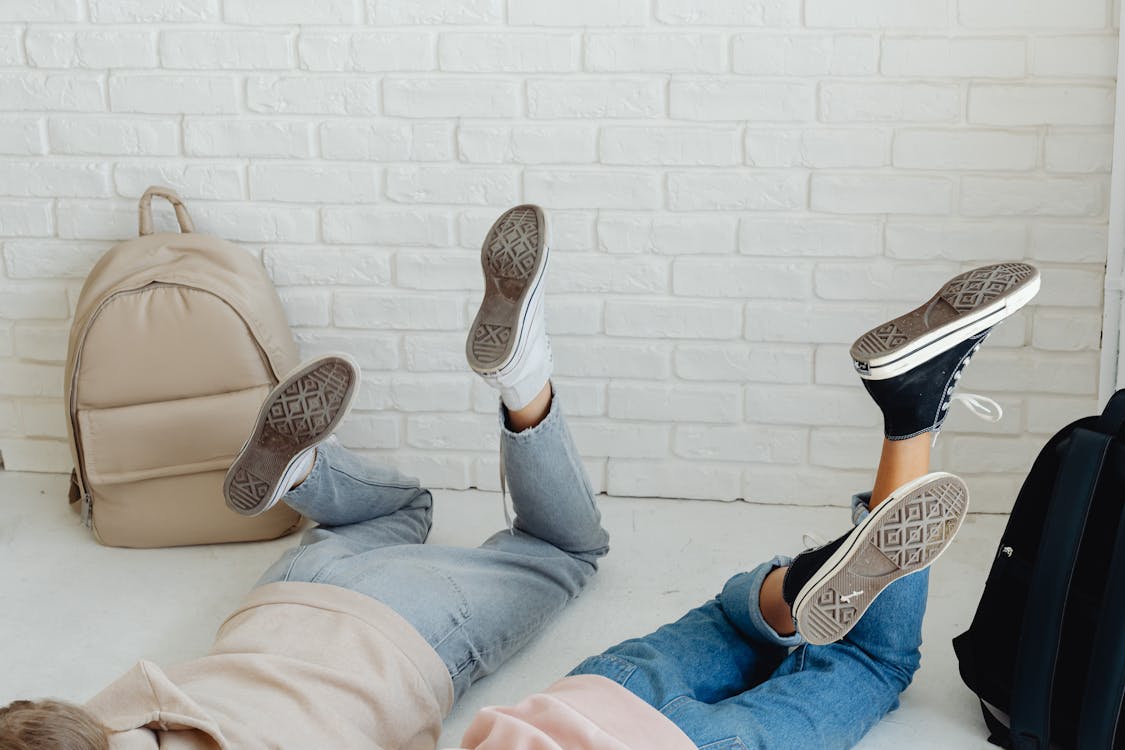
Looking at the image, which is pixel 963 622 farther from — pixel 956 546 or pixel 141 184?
pixel 141 184

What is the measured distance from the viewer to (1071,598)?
139 cm

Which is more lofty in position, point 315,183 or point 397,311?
point 315,183

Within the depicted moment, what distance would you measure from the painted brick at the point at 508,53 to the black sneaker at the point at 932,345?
908 millimetres

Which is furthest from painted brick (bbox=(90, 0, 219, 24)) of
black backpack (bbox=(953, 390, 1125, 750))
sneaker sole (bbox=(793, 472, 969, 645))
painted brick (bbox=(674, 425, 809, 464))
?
black backpack (bbox=(953, 390, 1125, 750))

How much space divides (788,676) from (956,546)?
80cm

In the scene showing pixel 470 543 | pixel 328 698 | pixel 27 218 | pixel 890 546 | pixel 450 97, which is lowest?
pixel 470 543

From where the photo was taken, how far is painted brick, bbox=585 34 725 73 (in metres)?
2.06

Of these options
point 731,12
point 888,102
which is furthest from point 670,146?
point 888,102

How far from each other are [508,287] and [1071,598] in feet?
2.82

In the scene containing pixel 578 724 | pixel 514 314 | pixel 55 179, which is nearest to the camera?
pixel 578 724

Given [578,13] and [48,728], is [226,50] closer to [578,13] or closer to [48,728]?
[578,13]

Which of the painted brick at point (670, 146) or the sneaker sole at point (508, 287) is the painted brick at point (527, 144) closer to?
the painted brick at point (670, 146)

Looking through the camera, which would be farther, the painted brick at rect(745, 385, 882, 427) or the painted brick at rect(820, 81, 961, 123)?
the painted brick at rect(745, 385, 882, 427)

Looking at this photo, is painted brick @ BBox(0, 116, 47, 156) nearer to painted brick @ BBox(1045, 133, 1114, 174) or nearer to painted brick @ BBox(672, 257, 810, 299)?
painted brick @ BBox(672, 257, 810, 299)
